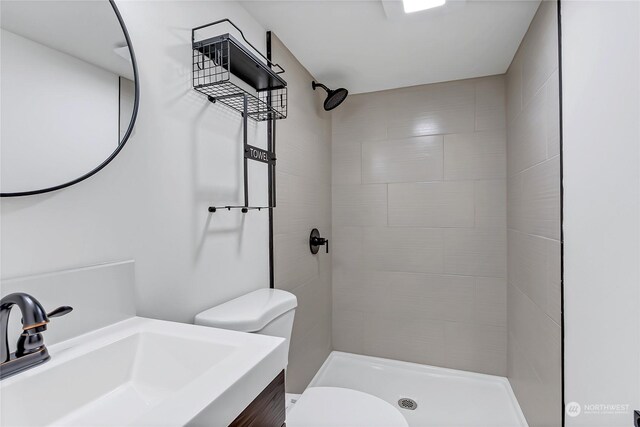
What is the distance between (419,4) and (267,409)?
1681 mm

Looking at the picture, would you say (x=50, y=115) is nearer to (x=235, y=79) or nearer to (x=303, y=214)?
(x=235, y=79)

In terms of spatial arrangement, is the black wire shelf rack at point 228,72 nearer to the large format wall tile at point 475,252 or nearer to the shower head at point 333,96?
the shower head at point 333,96

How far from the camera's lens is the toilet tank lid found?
3.59 feet

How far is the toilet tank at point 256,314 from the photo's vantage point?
3.60 feet

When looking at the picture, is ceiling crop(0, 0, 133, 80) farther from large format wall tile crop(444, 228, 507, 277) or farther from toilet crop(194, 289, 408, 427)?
large format wall tile crop(444, 228, 507, 277)

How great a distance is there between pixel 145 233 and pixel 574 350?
5.00ft

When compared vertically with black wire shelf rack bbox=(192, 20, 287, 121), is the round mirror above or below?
below

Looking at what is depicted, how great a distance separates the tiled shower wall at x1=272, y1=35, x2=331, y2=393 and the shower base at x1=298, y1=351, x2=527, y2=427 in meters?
0.20

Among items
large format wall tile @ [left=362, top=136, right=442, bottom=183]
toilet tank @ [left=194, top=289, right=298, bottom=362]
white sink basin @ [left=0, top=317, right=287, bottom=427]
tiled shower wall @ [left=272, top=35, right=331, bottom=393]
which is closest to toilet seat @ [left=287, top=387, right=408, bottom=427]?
toilet tank @ [left=194, top=289, right=298, bottom=362]

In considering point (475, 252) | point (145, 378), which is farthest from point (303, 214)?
point (145, 378)

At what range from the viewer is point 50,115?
29.0 inches

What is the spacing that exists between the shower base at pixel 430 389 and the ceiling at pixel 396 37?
6.90ft

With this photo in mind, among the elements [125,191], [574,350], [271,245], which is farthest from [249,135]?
[574,350]

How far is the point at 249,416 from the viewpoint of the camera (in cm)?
66
